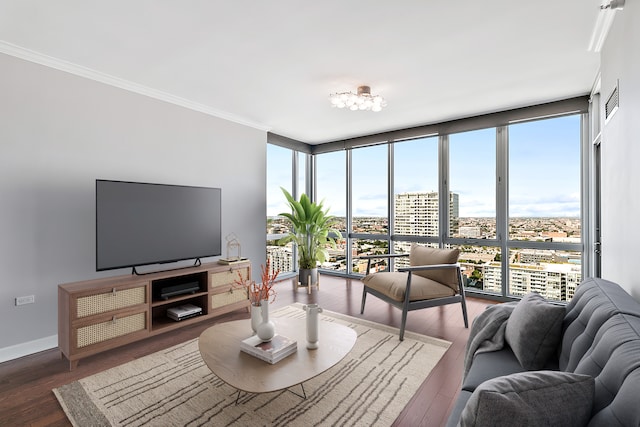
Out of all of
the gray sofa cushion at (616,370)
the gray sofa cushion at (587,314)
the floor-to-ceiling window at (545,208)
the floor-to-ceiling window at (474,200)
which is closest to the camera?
the gray sofa cushion at (616,370)

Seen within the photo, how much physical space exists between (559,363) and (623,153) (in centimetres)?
143

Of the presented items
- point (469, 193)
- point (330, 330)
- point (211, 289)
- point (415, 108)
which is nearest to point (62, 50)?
point (211, 289)

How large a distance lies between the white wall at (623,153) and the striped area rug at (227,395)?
1.43m

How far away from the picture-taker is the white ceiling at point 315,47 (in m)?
A: 2.06

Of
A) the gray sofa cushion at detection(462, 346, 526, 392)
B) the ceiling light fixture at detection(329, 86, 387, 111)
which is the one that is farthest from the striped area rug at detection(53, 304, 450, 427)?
the ceiling light fixture at detection(329, 86, 387, 111)

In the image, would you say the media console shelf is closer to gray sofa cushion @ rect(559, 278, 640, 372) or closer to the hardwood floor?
the hardwood floor

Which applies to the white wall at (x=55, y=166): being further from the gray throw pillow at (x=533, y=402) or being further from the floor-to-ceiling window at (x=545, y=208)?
the floor-to-ceiling window at (x=545, y=208)

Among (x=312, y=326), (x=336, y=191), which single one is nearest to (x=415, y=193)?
(x=336, y=191)

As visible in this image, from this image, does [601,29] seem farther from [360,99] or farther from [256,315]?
[256,315]

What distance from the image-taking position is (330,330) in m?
2.26

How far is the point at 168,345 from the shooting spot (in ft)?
9.22

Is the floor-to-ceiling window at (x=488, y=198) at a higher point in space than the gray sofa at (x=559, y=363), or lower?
higher

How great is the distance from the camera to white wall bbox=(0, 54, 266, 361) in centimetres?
256

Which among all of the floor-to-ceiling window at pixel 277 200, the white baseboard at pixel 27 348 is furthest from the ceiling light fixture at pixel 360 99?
the white baseboard at pixel 27 348
